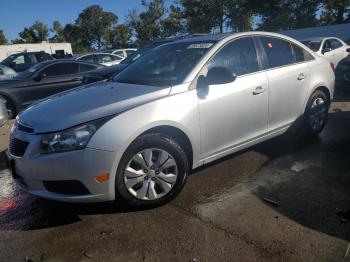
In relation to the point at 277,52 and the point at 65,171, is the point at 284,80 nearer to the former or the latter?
the point at 277,52

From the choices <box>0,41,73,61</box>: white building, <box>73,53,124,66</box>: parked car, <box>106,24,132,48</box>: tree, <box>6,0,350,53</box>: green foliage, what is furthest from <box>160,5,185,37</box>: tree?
<box>73,53,124,66</box>: parked car

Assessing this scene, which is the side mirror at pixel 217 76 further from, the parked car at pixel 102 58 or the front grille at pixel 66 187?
the parked car at pixel 102 58

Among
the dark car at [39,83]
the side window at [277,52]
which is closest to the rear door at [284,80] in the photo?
the side window at [277,52]

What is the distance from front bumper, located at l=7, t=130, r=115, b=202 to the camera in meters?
3.20

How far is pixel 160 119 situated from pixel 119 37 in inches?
2547

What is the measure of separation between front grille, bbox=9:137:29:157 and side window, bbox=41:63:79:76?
6225 mm

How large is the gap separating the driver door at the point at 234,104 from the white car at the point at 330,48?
8227 mm

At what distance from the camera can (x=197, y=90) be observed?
12.7ft

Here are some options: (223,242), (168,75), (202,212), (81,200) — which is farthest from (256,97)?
(81,200)

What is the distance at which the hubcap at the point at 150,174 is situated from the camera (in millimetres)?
3463

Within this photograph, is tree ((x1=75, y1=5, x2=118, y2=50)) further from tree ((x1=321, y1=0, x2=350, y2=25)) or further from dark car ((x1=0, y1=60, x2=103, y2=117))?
dark car ((x1=0, y1=60, x2=103, y2=117))

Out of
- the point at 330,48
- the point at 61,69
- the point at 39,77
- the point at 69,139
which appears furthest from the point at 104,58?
the point at 69,139

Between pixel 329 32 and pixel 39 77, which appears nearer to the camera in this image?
pixel 39 77

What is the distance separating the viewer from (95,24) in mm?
73125
